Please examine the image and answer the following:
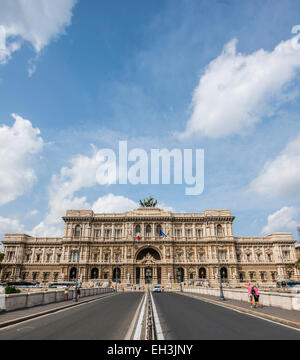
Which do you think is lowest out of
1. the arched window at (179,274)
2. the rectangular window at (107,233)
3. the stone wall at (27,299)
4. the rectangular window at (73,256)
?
the stone wall at (27,299)

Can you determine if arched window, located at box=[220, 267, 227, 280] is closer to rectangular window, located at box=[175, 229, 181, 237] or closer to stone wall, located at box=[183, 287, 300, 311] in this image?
rectangular window, located at box=[175, 229, 181, 237]

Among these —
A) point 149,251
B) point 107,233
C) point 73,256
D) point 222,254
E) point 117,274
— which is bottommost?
point 117,274

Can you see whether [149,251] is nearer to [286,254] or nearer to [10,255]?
[286,254]

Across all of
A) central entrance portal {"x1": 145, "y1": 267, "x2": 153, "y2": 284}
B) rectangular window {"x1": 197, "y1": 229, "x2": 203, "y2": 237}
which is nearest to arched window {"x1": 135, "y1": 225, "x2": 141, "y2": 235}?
central entrance portal {"x1": 145, "y1": 267, "x2": 153, "y2": 284}

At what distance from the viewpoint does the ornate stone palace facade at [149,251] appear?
68875 millimetres

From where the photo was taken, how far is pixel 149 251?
71.9 metres

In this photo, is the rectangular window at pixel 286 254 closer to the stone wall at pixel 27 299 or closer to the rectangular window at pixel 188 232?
the rectangular window at pixel 188 232

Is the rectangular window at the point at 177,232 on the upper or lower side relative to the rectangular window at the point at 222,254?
upper

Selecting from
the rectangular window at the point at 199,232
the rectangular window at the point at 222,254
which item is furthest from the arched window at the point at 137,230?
the rectangular window at the point at 222,254

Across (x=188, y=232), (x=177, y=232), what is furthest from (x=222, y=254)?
(x=177, y=232)

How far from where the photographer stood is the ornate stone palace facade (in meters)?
68.9
